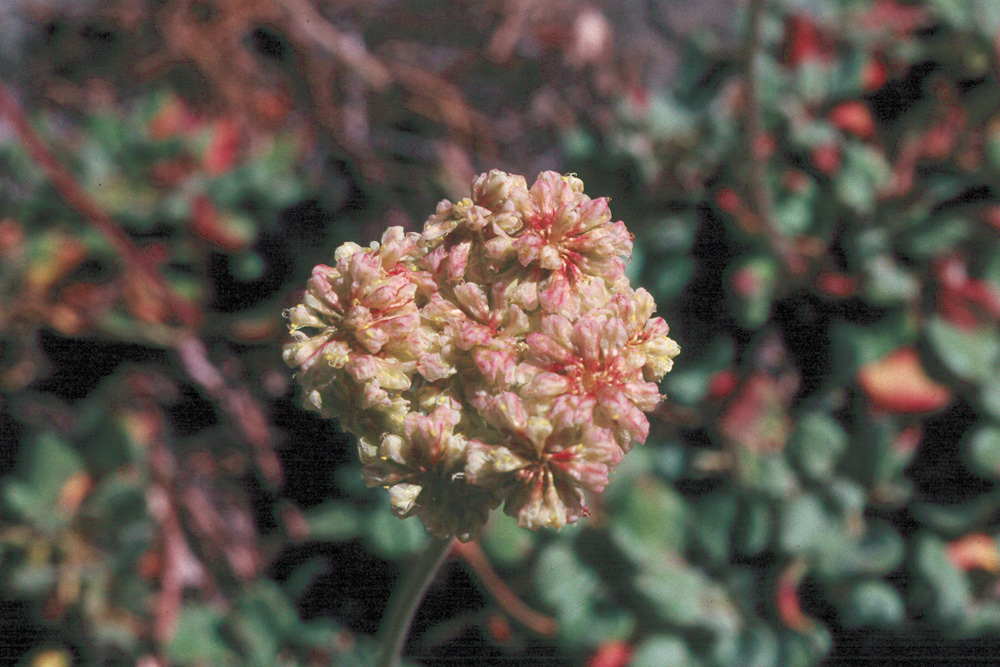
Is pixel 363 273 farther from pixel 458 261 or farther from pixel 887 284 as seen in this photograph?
pixel 887 284

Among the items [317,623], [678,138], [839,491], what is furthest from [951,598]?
[317,623]

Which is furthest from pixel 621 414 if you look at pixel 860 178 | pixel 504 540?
pixel 860 178

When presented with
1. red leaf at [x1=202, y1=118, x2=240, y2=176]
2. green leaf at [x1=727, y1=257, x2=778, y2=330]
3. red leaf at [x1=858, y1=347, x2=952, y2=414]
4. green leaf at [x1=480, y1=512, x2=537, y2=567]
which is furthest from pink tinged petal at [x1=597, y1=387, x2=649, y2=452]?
red leaf at [x1=202, y1=118, x2=240, y2=176]

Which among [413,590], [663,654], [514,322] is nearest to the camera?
[514,322]

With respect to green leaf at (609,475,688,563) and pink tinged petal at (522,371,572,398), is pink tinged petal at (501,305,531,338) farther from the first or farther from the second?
green leaf at (609,475,688,563)

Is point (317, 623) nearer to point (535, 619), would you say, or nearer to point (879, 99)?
point (535, 619)

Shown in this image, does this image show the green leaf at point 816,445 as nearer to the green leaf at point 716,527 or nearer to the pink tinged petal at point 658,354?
the green leaf at point 716,527

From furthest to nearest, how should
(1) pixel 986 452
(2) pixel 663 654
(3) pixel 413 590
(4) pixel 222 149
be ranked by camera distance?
(4) pixel 222 149 → (1) pixel 986 452 → (2) pixel 663 654 → (3) pixel 413 590

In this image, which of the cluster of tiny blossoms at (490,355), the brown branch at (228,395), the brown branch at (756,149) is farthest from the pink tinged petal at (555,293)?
the brown branch at (228,395)
